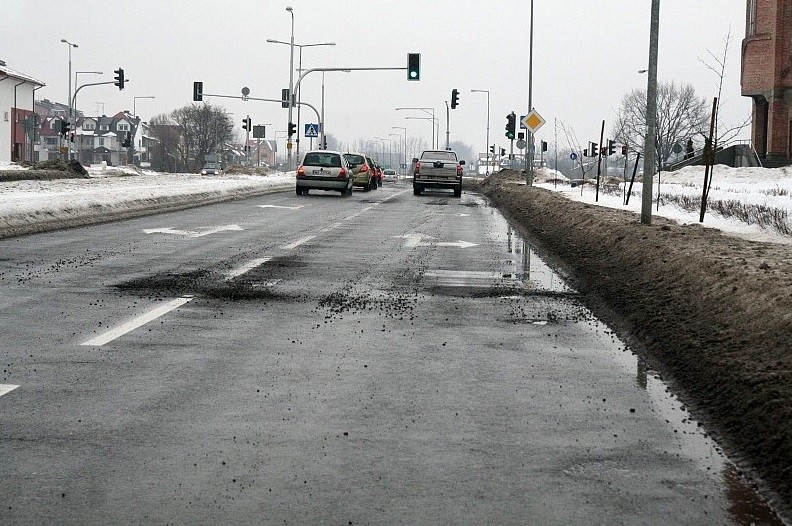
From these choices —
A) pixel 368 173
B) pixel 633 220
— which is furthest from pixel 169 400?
pixel 368 173

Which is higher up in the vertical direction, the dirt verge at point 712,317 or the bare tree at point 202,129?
the bare tree at point 202,129

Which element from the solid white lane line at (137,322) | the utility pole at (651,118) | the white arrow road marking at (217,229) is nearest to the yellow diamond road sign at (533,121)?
the white arrow road marking at (217,229)

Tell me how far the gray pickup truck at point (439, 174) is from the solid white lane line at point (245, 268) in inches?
1306

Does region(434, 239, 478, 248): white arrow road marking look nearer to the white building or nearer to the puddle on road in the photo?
the puddle on road

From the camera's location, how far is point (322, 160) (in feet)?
145

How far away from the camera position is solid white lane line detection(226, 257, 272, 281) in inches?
532

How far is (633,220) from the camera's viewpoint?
65.5ft

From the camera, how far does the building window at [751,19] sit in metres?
57.9

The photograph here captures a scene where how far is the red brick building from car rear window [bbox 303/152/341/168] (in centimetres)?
2417

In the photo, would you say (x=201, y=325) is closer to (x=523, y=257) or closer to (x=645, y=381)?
(x=645, y=381)

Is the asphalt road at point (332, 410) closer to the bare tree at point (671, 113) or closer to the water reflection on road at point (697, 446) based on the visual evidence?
the water reflection on road at point (697, 446)

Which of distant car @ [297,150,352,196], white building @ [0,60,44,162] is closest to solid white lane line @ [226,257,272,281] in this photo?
distant car @ [297,150,352,196]

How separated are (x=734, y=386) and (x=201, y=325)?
15.2 feet

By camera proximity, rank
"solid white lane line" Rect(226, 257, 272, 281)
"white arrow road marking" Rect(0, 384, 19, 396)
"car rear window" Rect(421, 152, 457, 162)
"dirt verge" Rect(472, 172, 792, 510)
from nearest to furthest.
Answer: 1. "dirt verge" Rect(472, 172, 792, 510)
2. "white arrow road marking" Rect(0, 384, 19, 396)
3. "solid white lane line" Rect(226, 257, 272, 281)
4. "car rear window" Rect(421, 152, 457, 162)
